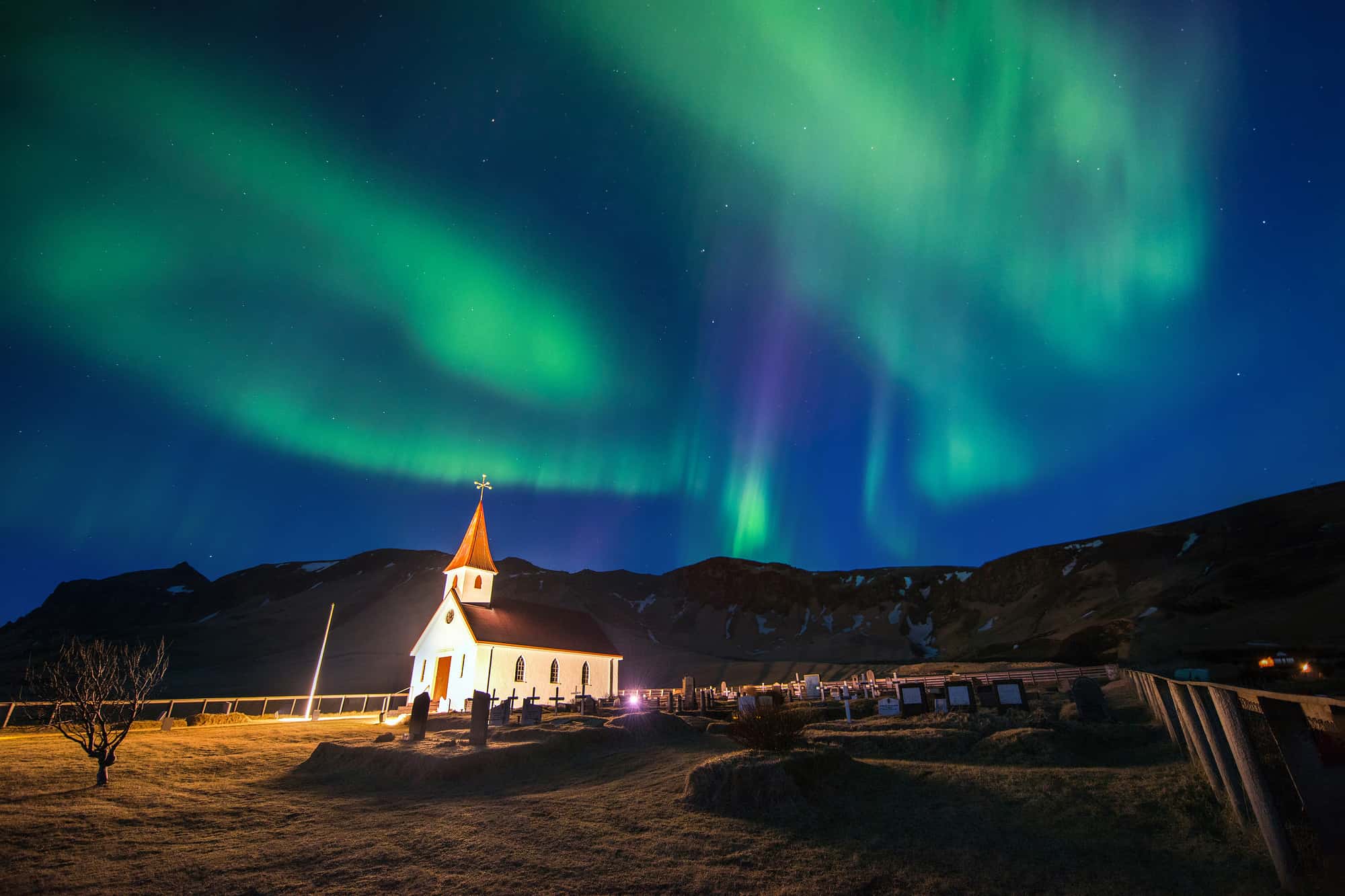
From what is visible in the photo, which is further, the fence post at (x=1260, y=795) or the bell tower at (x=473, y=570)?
the bell tower at (x=473, y=570)

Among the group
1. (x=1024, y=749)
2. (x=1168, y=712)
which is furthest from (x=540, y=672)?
(x=1168, y=712)

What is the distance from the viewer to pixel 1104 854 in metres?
7.91

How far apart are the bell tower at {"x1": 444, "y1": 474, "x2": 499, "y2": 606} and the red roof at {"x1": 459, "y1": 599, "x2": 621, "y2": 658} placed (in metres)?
1.32

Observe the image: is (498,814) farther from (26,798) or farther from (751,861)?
(26,798)

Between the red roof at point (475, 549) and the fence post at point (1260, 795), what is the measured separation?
44.5 m

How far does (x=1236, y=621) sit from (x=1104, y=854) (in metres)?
66.8

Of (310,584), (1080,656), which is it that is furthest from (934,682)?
(310,584)

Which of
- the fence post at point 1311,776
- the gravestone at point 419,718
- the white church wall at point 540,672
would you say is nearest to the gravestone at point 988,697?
the fence post at point 1311,776

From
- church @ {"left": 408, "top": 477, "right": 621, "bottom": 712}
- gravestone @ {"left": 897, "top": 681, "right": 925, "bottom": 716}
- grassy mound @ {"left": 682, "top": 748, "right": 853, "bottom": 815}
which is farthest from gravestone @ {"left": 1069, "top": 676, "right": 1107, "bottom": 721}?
church @ {"left": 408, "top": 477, "right": 621, "bottom": 712}

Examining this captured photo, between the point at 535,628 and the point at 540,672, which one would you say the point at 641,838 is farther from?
the point at 535,628

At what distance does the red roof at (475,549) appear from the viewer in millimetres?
46688

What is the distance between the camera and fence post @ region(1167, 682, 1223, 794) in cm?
914

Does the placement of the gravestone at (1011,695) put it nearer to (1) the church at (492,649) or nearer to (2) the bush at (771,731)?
(2) the bush at (771,731)

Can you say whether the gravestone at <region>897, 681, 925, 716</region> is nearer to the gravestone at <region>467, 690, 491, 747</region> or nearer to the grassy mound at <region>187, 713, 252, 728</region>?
the gravestone at <region>467, 690, 491, 747</region>
